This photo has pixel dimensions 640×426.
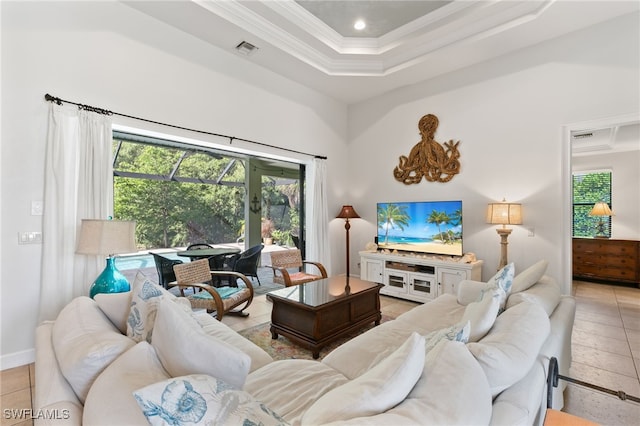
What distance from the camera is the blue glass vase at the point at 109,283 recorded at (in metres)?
2.52

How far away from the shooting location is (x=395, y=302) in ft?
14.6

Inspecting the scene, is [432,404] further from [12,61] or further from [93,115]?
[12,61]

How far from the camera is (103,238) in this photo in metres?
2.41

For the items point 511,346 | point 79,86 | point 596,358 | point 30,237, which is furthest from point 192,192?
point 596,358

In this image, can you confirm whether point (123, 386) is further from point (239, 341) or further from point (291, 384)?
point (239, 341)

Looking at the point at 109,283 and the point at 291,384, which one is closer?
the point at 291,384

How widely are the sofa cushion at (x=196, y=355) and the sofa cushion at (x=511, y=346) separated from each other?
94cm

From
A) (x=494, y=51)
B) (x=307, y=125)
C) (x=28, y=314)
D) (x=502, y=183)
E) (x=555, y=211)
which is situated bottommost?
(x=28, y=314)

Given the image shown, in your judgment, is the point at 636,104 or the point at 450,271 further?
the point at 450,271

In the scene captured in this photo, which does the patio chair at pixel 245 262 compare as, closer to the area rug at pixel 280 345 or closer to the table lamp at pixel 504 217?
the area rug at pixel 280 345

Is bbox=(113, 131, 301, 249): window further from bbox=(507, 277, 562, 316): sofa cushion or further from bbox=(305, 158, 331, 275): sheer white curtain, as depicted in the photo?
bbox=(507, 277, 562, 316): sofa cushion

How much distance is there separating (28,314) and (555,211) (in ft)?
19.0

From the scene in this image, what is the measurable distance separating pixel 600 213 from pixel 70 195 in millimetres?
8590

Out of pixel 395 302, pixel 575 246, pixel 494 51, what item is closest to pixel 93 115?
pixel 395 302
